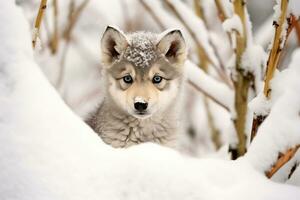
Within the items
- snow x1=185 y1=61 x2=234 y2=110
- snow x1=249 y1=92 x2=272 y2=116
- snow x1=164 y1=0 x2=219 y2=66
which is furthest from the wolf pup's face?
snow x1=249 y1=92 x2=272 y2=116

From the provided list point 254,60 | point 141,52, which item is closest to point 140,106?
point 141,52

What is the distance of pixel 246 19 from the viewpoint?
3.18 metres

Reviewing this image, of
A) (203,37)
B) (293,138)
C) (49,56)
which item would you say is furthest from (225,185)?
(49,56)

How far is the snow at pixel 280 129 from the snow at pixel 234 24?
32.6 inches

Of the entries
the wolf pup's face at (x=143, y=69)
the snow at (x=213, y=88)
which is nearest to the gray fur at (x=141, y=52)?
the wolf pup's face at (x=143, y=69)

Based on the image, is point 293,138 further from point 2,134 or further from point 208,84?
point 208,84

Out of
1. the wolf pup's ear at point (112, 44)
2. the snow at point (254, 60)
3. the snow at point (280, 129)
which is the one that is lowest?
the snow at point (280, 129)

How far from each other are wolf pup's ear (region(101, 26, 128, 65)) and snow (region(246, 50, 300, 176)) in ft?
6.65

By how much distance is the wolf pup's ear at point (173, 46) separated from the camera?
4.30 m

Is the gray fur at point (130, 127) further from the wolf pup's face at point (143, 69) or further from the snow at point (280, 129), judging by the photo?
the snow at point (280, 129)

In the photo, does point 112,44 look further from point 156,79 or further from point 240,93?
point 240,93

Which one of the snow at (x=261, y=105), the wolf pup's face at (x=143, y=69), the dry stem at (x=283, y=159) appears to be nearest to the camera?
the dry stem at (x=283, y=159)

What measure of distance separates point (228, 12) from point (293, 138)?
1.30 meters

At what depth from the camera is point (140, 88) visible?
4.28 metres
